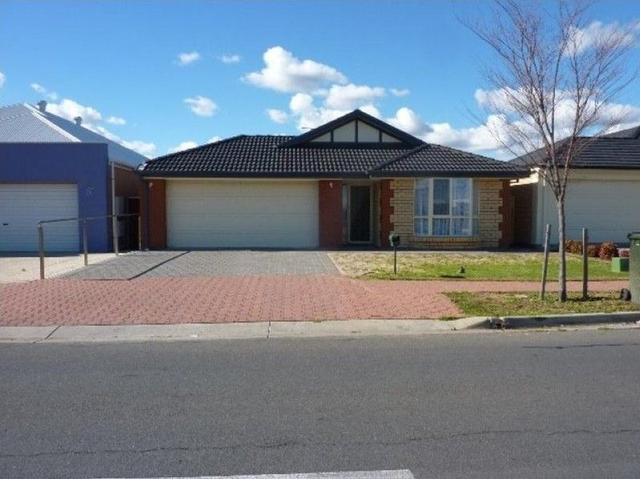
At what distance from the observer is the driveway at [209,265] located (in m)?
12.9

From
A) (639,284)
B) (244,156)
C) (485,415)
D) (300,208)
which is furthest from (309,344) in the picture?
(244,156)

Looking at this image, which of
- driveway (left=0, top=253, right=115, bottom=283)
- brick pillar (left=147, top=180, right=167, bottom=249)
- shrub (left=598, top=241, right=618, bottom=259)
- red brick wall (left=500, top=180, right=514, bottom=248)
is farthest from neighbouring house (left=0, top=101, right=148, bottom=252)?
shrub (left=598, top=241, right=618, bottom=259)

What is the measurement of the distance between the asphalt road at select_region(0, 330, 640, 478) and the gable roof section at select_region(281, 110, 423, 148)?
49.2 ft

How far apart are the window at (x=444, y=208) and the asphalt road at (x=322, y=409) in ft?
39.1

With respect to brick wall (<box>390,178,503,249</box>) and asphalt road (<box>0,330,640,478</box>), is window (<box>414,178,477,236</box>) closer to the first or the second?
brick wall (<box>390,178,503,249</box>)

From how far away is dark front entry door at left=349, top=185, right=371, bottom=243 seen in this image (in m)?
20.5

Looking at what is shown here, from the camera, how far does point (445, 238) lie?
62.2 feet

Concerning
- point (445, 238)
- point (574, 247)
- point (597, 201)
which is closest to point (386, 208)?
point (445, 238)

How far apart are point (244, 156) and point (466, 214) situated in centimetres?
807

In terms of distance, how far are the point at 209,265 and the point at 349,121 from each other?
9.55 metres

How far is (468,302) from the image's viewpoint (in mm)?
9617

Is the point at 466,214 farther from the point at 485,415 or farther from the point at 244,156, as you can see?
the point at 485,415

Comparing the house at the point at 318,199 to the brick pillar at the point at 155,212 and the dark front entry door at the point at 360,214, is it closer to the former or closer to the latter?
the brick pillar at the point at 155,212

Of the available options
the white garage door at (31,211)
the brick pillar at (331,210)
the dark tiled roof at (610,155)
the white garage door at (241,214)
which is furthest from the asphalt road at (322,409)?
the dark tiled roof at (610,155)
